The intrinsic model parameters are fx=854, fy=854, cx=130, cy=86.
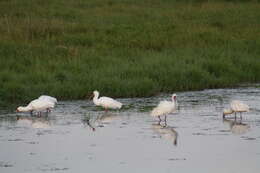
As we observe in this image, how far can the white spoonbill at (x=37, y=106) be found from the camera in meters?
15.7

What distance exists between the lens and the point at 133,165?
11.8 meters

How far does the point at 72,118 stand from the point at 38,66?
4.00 meters

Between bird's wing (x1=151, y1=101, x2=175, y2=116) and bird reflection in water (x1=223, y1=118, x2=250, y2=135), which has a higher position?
Answer: bird's wing (x1=151, y1=101, x2=175, y2=116)

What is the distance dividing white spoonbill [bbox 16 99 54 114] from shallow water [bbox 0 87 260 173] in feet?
0.59

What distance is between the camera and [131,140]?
13.7 metres

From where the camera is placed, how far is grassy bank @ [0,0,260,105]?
727 inches

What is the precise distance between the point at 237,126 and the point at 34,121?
3.73m

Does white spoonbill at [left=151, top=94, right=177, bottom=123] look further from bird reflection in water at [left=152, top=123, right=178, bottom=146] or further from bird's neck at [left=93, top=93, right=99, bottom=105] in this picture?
bird's neck at [left=93, top=93, right=99, bottom=105]

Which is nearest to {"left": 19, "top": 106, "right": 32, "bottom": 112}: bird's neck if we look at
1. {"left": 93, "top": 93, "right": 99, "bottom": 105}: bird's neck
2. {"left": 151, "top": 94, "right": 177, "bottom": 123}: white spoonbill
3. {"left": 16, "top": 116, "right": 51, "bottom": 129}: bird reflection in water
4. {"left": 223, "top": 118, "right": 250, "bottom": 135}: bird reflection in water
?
{"left": 16, "top": 116, "right": 51, "bottom": 129}: bird reflection in water

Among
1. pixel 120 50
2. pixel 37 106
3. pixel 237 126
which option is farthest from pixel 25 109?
pixel 120 50

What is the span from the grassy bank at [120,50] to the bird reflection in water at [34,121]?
3.67 ft

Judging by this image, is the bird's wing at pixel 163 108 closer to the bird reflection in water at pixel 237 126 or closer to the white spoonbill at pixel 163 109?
the white spoonbill at pixel 163 109

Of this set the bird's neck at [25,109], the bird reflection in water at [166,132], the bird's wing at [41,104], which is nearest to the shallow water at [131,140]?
the bird reflection in water at [166,132]

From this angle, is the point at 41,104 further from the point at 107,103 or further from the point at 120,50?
the point at 120,50
